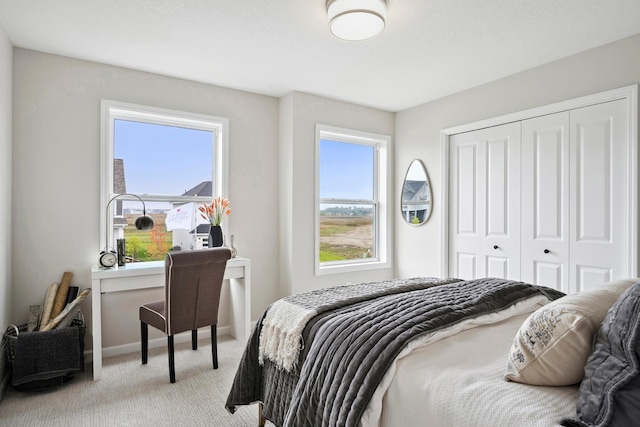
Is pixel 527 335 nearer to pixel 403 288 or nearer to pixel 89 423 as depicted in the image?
pixel 403 288

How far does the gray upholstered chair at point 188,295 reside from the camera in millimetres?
2717

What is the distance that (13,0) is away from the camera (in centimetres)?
231

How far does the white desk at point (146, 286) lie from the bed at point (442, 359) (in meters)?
1.41

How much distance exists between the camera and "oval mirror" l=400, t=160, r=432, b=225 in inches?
172

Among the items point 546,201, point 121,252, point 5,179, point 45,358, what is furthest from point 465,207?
point 5,179

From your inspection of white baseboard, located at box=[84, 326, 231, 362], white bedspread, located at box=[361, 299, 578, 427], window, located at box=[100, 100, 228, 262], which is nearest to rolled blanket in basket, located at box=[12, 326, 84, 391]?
white baseboard, located at box=[84, 326, 231, 362]

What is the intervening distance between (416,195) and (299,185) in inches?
57.3

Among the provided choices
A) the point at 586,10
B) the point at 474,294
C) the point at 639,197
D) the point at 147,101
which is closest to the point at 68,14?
the point at 147,101

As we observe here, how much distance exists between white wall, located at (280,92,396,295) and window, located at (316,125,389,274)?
0.10 meters

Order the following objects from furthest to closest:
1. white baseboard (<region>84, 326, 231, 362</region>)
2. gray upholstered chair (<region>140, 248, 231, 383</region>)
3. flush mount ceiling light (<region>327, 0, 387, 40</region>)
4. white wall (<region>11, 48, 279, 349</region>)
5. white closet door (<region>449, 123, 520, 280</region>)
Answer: white closet door (<region>449, 123, 520, 280</region>), white baseboard (<region>84, 326, 231, 362</region>), white wall (<region>11, 48, 279, 349</region>), gray upholstered chair (<region>140, 248, 231, 383</region>), flush mount ceiling light (<region>327, 0, 387, 40</region>)

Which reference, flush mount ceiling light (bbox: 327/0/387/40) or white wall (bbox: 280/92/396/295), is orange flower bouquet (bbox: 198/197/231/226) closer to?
white wall (bbox: 280/92/396/295)

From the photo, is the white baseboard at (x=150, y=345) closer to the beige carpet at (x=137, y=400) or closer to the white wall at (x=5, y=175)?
the beige carpet at (x=137, y=400)

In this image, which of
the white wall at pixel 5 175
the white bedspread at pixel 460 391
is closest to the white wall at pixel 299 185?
the white wall at pixel 5 175

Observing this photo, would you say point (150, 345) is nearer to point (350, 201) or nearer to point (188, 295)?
point (188, 295)
